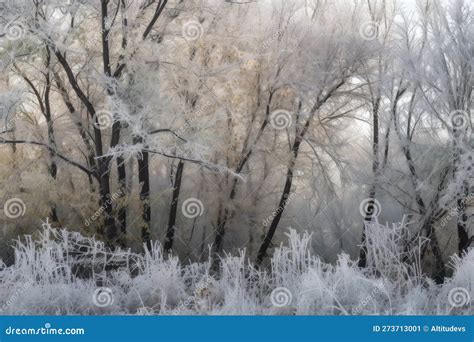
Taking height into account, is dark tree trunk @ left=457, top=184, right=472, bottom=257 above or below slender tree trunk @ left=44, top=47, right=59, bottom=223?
below

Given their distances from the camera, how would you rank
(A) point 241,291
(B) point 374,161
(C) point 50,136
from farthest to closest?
(B) point 374,161 → (C) point 50,136 → (A) point 241,291

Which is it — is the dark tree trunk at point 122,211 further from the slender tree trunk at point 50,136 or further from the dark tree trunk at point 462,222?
the dark tree trunk at point 462,222

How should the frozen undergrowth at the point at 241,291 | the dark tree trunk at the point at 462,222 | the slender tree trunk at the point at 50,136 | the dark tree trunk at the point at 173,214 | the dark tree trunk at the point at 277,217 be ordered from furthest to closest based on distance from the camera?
1. the dark tree trunk at the point at 277,217
2. the dark tree trunk at the point at 173,214
3. the slender tree trunk at the point at 50,136
4. the dark tree trunk at the point at 462,222
5. the frozen undergrowth at the point at 241,291

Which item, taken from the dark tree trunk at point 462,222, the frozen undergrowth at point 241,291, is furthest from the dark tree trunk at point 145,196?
the dark tree trunk at point 462,222

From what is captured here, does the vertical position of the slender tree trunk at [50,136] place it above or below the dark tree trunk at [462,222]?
above

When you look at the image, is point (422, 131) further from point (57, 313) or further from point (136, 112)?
point (57, 313)

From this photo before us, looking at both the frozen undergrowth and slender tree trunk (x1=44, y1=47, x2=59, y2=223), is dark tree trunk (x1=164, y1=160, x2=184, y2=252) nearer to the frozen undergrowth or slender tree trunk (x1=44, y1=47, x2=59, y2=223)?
slender tree trunk (x1=44, y1=47, x2=59, y2=223)

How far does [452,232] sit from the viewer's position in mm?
17469

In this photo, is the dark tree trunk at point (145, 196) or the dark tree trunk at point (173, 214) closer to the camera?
the dark tree trunk at point (145, 196)

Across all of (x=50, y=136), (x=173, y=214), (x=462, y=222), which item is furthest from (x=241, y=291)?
(x=173, y=214)

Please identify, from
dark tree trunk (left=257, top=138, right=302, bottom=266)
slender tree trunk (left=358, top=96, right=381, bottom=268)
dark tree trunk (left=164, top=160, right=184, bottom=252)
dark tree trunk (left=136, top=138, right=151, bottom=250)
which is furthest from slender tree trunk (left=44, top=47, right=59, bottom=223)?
slender tree trunk (left=358, top=96, right=381, bottom=268)

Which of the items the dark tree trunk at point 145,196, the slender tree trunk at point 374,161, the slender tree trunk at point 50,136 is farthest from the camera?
the slender tree trunk at point 374,161

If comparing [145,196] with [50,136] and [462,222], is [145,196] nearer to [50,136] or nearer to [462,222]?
[50,136]

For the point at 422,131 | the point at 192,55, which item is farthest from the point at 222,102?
the point at 422,131
